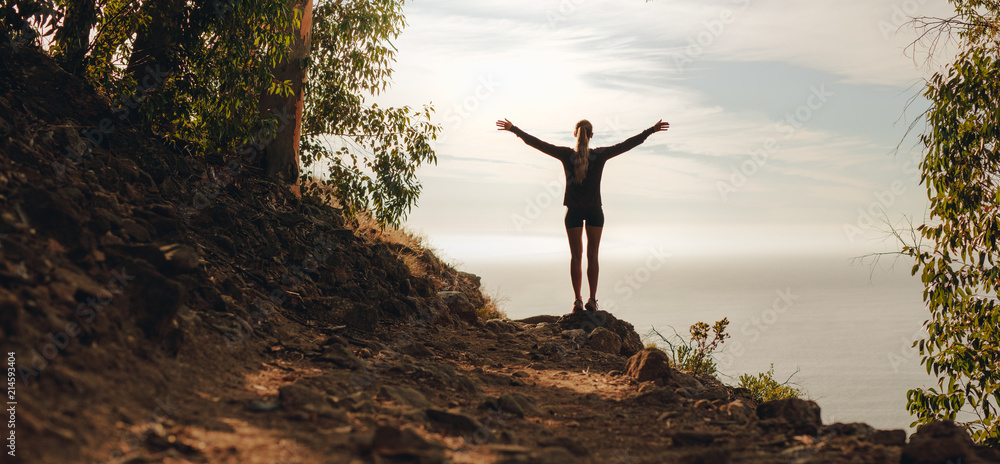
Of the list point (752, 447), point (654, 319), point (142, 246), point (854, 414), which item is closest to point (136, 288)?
point (142, 246)

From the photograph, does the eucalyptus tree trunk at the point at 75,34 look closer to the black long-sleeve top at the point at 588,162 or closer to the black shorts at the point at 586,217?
the black long-sleeve top at the point at 588,162

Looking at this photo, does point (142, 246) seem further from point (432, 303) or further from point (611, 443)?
point (432, 303)

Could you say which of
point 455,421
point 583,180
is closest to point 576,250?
point 583,180

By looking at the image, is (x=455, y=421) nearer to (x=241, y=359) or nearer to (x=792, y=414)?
(x=241, y=359)

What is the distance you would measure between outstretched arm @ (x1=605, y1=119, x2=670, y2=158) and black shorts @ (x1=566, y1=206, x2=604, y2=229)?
2.56ft

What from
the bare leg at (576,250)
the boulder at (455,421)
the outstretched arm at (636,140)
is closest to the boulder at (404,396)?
the boulder at (455,421)

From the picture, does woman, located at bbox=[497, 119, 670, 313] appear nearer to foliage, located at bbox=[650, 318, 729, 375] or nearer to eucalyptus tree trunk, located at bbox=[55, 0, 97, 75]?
foliage, located at bbox=[650, 318, 729, 375]

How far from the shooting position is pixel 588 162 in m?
8.59

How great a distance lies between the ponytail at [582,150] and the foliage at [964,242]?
12.5ft

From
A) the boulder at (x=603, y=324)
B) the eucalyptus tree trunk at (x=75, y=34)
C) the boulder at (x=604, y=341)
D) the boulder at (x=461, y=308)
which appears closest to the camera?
the eucalyptus tree trunk at (x=75, y=34)

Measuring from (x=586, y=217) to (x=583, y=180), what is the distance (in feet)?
1.61

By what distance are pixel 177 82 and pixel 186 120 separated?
1.48ft

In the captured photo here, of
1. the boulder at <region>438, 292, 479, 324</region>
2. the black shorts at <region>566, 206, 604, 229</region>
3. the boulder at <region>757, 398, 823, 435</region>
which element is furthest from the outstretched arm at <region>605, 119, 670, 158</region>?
the boulder at <region>757, 398, 823, 435</region>

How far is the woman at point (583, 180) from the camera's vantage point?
8.52 metres
